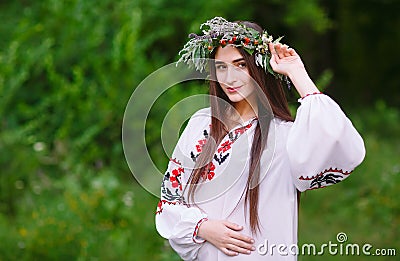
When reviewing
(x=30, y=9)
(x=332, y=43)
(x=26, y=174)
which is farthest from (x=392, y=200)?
(x=332, y=43)

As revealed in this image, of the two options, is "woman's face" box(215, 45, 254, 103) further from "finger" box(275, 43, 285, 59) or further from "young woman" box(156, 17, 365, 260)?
"finger" box(275, 43, 285, 59)

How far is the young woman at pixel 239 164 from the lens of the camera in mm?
2449

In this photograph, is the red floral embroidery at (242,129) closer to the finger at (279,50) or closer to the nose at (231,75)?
the nose at (231,75)

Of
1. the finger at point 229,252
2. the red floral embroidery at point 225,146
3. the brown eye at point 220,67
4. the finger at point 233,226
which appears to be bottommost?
the finger at point 229,252

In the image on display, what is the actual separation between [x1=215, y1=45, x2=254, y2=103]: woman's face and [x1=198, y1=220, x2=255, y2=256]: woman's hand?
0.44m

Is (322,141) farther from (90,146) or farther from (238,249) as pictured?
(90,146)

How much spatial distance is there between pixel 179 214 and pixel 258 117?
452mm

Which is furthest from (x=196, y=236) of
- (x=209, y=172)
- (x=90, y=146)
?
(x=90, y=146)

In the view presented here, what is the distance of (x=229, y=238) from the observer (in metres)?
2.48

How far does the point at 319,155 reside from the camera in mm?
2262

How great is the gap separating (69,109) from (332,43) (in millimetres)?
8415

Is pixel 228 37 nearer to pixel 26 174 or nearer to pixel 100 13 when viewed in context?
pixel 26 174

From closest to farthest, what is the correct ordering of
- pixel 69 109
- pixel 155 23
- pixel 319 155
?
1. pixel 319 155
2. pixel 69 109
3. pixel 155 23

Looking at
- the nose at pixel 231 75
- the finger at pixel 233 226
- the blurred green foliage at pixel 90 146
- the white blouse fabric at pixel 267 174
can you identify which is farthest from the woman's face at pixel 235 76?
the blurred green foliage at pixel 90 146
